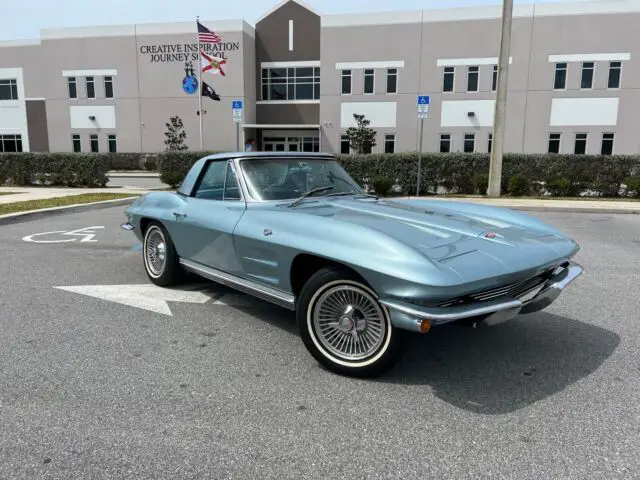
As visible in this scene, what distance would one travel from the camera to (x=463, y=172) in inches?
668

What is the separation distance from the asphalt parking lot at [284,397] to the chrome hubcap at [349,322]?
0.69 feet

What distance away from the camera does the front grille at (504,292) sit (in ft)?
9.48

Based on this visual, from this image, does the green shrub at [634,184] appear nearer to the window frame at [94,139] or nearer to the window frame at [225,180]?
the window frame at [225,180]

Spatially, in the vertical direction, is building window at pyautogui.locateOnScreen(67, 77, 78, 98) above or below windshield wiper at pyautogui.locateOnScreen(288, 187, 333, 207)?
above

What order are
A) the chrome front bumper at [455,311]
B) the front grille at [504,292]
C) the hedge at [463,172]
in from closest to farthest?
the chrome front bumper at [455,311]
the front grille at [504,292]
the hedge at [463,172]

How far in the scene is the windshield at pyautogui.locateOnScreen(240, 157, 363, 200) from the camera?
13.8 feet

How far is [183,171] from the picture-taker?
19.0 metres

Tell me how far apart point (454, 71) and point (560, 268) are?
32561 mm

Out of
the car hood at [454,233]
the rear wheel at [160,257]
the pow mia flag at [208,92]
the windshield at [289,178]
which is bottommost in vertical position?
the rear wheel at [160,257]

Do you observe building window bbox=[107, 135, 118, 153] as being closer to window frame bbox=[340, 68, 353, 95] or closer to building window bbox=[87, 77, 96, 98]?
building window bbox=[87, 77, 96, 98]

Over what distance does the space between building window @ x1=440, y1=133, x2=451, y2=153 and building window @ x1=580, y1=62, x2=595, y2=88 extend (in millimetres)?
8825

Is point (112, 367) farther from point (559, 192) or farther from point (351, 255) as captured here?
point (559, 192)

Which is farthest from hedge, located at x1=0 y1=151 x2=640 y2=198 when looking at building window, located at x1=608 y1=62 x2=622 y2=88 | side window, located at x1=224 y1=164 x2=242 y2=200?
building window, located at x1=608 y1=62 x2=622 y2=88

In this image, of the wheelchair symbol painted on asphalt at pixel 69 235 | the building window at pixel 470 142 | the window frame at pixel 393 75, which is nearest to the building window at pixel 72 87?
the window frame at pixel 393 75
